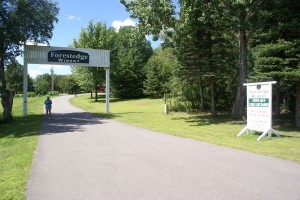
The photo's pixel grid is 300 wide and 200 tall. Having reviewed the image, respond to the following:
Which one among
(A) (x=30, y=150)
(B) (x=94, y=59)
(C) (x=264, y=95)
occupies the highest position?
(B) (x=94, y=59)

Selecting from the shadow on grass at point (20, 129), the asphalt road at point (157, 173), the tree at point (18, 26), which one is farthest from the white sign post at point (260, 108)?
the tree at point (18, 26)

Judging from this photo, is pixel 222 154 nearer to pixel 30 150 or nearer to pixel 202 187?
pixel 202 187

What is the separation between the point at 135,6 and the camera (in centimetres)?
2120

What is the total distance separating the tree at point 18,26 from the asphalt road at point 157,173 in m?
13.6

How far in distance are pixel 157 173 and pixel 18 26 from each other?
1872cm

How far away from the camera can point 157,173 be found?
7246mm

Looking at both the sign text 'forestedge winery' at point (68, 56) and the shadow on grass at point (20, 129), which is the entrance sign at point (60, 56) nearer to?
the sign text 'forestedge winery' at point (68, 56)

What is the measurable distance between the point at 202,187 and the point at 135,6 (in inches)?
667

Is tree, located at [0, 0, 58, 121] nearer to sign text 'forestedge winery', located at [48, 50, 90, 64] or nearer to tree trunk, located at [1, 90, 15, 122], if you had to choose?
tree trunk, located at [1, 90, 15, 122]

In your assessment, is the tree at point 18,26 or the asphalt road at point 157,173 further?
the tree at point 18,26

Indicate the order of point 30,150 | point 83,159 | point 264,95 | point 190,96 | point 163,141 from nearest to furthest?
point 83,159 < point 30,150 < point 163,141 < point 264,95 < point 190,96

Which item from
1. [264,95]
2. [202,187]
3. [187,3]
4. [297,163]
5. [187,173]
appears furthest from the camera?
[187,3]

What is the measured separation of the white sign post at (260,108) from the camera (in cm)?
1294

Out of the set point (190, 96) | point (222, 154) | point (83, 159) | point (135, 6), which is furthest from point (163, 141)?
point (190, 96)
